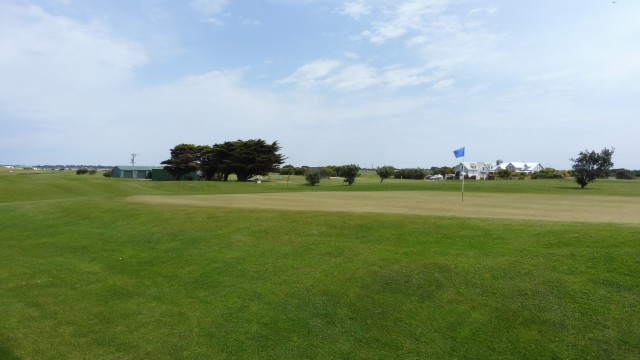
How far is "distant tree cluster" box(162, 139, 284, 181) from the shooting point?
7219 centimetres

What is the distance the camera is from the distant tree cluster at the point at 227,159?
2842 inches

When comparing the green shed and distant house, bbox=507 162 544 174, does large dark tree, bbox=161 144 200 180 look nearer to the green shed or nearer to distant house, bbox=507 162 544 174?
the green shed

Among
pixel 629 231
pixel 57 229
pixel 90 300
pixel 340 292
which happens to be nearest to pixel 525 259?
pixel 629 231

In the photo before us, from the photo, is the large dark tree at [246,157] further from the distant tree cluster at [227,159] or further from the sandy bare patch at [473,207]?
the sandy bare patch at [473,207]

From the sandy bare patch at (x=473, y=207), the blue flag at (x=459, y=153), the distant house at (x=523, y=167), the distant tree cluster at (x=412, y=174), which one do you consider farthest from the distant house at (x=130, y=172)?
the distant house at (x=523, y=167)

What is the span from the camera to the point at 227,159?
240ft

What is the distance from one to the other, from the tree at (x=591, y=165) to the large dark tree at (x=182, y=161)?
190 ft

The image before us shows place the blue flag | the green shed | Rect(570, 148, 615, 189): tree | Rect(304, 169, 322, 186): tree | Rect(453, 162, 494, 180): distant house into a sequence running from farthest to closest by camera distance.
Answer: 1. Rect(453, 162, 494, 180): distant house
2. the green shed
3. Rect(304, 169, 322, 186): tree
4. Rect(570, 148, 615, 189): tree
5. the blue flag

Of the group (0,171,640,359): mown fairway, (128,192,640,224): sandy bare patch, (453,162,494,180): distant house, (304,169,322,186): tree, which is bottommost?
(0,171,640,359): mown fairway

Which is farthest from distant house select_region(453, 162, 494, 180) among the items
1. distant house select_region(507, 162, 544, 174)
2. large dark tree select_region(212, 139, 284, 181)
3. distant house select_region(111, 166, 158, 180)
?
distant house select_region(111, 166, 158, 180)

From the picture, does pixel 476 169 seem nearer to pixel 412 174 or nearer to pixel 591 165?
pixel 412 174

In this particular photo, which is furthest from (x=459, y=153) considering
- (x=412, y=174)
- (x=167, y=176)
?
(x=412, y=174)

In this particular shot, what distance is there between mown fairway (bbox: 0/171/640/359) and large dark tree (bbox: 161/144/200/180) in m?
62.3

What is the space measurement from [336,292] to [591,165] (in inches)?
1919
